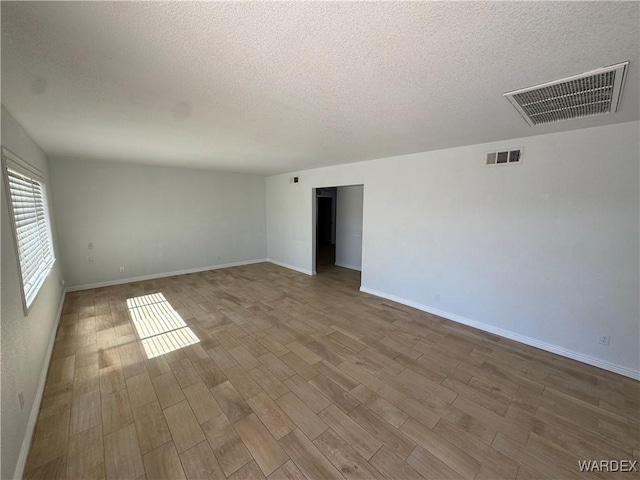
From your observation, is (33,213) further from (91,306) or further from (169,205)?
(169,205)

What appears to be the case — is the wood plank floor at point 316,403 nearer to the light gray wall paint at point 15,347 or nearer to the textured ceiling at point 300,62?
the light gray wall paint at point 15,347

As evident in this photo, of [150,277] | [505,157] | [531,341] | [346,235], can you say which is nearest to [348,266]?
[346,235]

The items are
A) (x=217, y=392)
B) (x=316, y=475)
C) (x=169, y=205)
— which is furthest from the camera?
(x=169, y=205)

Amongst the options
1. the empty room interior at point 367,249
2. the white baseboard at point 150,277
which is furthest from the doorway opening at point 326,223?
the empty room interior at point 367,249

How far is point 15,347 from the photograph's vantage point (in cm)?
166

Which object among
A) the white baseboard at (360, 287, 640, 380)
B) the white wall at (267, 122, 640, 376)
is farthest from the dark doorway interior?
the white baseboard at (360, 287, 640, 380)

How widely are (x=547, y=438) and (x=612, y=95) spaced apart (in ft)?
8.33

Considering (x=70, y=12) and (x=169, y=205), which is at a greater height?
(x=70, y=12)

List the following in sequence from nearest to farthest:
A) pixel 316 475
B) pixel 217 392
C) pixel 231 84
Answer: pixel 316 475 → pixel 231 84 → pixel 217 392

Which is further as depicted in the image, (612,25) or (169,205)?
(169,205)

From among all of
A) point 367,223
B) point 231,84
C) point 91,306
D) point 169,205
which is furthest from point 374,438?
point 169,205

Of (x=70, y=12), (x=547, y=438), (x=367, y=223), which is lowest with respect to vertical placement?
(x=547, y=438)

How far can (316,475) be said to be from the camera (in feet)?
4.86

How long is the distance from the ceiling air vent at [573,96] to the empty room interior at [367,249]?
0.9 inches
